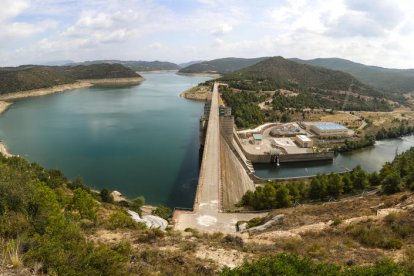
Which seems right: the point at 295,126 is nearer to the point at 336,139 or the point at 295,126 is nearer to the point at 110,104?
the point at 336,139

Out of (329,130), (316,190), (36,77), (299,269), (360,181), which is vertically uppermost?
(36,77)

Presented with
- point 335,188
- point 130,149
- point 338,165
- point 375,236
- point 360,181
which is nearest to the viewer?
point 375,236

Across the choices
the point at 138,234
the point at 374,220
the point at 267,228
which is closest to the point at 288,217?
the point at 267,228

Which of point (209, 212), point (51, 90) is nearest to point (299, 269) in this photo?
point (209, 212)

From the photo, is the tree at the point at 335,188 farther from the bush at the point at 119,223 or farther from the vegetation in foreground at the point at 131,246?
the bush at the point at 119,223

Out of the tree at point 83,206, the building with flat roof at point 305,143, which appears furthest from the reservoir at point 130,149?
the tree at point 83,206

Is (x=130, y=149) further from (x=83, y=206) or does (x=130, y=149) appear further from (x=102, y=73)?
(x=102, y=73)
